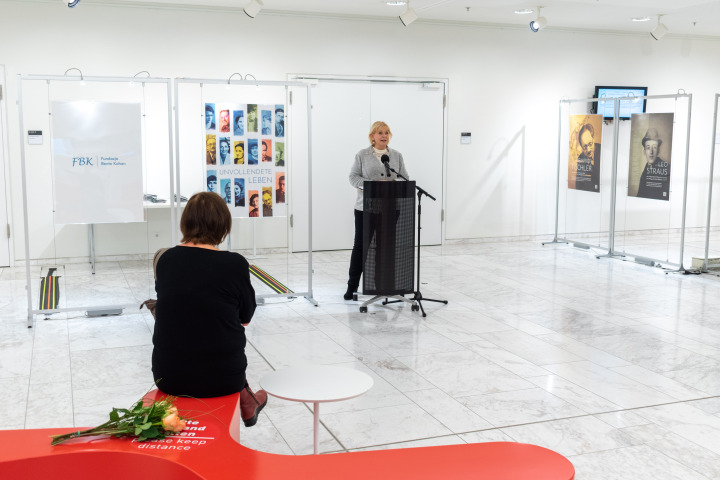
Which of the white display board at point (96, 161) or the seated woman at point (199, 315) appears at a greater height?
the white display board at point (96, 161)

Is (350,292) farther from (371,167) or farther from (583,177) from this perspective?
(583,177)

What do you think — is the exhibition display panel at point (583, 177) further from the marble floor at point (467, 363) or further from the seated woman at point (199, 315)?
the seated woman at point (199, 315)

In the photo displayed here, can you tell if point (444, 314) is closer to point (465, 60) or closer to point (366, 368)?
point (366, 368)

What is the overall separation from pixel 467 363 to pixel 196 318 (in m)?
2.43

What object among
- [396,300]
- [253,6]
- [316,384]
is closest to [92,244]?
[253,6]

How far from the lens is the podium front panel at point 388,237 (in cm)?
576

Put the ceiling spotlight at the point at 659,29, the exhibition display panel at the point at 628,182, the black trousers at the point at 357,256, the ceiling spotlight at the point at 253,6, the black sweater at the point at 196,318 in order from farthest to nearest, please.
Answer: the ceiling spotlight at the point at 659,29
the exhibition display panel at the point at 628,182
the ceiling spotlight at the point at 253,6
the black trousers at the point at 357,256
the black sweater at the point at 196,318

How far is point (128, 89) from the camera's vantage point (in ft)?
24.9

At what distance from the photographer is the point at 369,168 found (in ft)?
20.3

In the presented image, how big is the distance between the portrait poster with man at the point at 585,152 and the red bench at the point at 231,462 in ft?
24.3

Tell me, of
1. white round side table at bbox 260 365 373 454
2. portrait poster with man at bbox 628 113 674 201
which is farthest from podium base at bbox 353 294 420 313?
portrait poster with man at bbox 628 113 674 201

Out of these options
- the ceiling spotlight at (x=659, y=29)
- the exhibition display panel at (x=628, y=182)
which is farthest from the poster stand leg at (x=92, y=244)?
the ceiling spotlight at (x=659, y=29)

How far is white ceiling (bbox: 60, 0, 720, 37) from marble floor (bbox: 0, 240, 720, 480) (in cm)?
306

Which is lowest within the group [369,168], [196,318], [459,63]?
[196,318]
